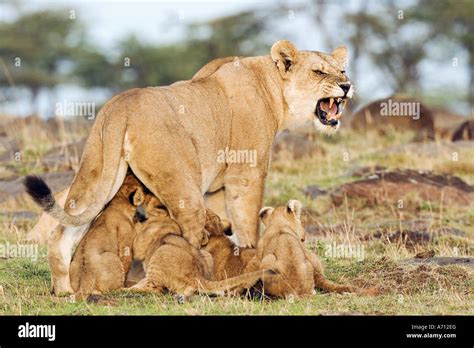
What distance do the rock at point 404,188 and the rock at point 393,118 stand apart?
4.65 metres

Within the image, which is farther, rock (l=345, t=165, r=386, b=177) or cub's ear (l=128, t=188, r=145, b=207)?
rock (l=345, t=165, r=386, b=177)

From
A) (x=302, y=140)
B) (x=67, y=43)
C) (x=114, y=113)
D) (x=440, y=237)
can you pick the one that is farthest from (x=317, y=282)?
(x=67, y=43)

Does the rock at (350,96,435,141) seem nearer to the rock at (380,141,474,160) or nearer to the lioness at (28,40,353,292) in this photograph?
the rock at (380,141,474,160)

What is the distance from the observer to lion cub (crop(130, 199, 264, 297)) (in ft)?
24.4

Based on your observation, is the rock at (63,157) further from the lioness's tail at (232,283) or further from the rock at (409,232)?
the lioness's tail at (232,283)

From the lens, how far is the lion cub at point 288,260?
736 cm

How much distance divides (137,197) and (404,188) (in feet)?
17.9

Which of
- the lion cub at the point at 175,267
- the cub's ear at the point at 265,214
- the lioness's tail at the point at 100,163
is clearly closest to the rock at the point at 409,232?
the cub's ear at the point at 265,214

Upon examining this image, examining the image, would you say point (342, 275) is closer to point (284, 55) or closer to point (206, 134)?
point (206, 134)

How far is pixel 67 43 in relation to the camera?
3331 centimetres

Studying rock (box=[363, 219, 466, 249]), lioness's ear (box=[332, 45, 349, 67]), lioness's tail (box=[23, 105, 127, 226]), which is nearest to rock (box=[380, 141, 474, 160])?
rock (box=[363, 219, 466, 249])

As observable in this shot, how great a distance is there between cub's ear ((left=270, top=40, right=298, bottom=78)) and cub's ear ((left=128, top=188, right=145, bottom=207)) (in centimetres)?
190

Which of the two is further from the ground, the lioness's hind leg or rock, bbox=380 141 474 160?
rock, bbox=380 141 474 160
